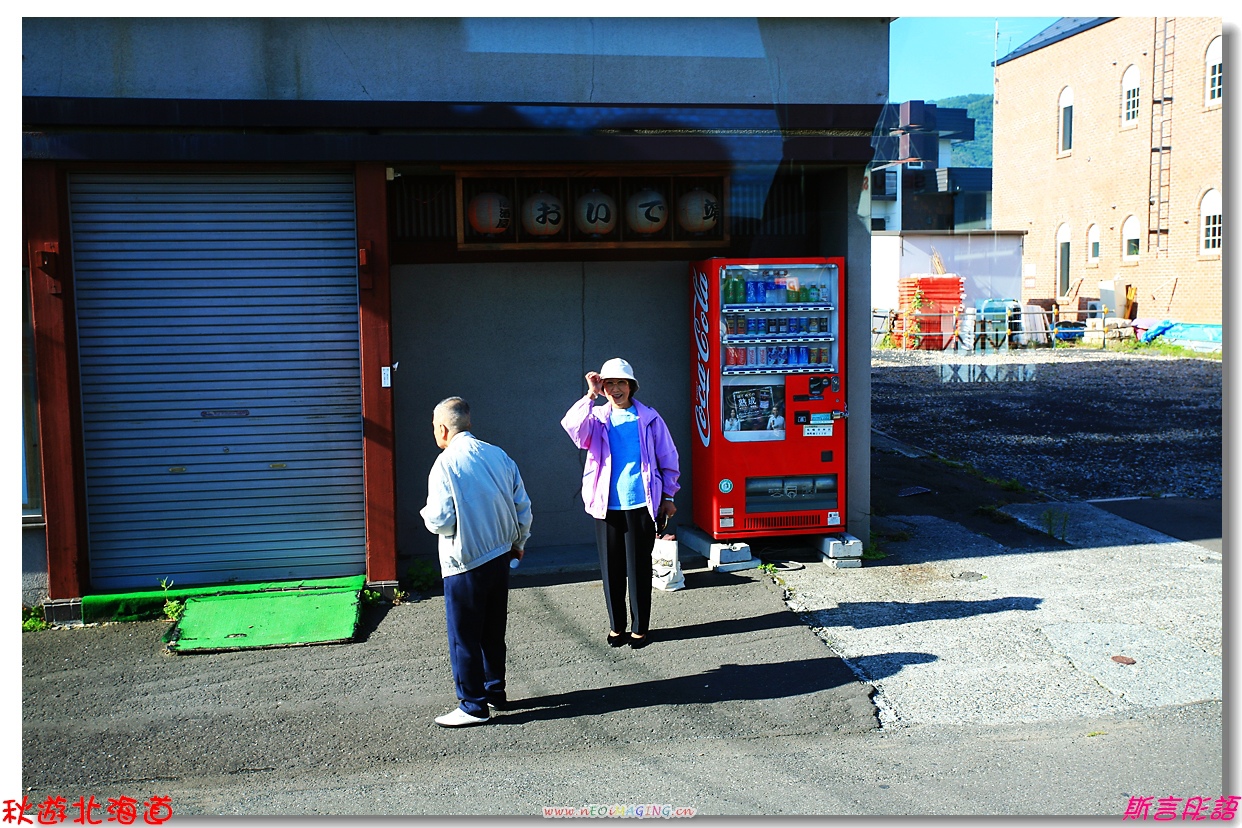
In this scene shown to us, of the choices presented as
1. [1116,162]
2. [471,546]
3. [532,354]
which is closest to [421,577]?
[532,354]

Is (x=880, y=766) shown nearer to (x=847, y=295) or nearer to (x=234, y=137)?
(x=847, y=295)

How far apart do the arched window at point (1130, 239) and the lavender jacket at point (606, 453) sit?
30787mm

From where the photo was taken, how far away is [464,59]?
7.77m

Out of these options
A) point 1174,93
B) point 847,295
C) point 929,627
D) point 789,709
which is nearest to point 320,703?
point 789,709

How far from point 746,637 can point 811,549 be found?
6.88 feet

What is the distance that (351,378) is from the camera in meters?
7.78

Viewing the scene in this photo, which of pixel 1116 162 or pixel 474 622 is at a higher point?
pixel 1116 162

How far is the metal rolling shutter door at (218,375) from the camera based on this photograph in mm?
7480

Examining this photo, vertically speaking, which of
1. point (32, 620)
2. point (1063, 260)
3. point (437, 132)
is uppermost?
point (1063, 260)

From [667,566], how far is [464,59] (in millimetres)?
4192

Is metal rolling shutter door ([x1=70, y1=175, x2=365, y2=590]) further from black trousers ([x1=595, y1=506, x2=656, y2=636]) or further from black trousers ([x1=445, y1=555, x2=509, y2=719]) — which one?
black trousers ([x1=445, y1=555, x2=509, y2=719])

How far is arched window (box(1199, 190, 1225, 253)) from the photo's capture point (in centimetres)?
2935

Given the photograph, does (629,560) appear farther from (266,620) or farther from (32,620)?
(32,620)

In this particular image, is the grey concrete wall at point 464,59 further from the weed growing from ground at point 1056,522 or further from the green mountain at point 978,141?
the green mountain at point 978,141
